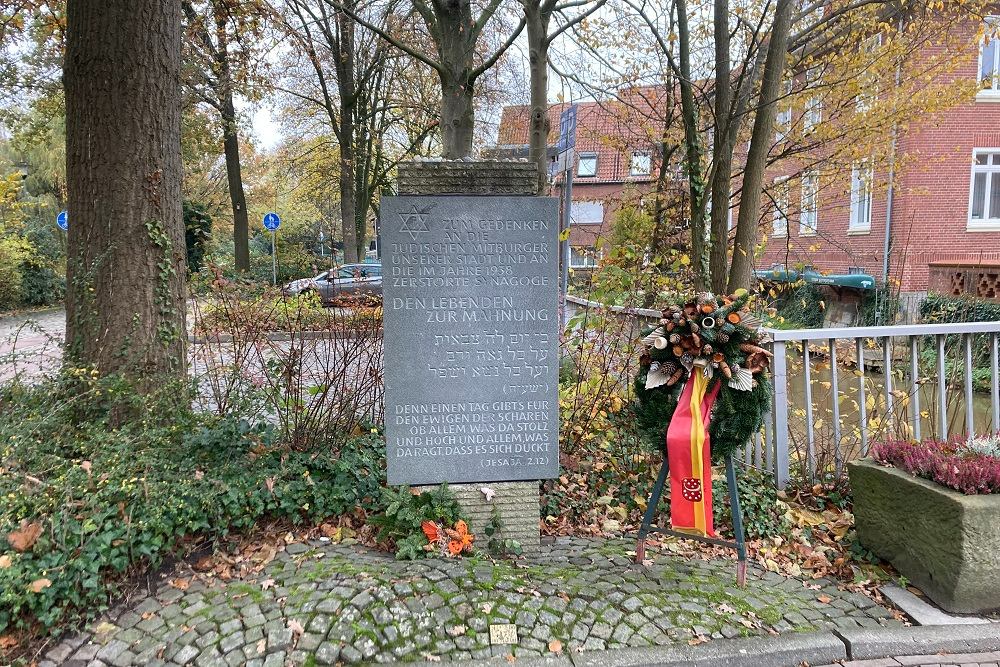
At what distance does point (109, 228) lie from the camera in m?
4.19

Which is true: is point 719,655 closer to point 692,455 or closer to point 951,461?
point 692,455

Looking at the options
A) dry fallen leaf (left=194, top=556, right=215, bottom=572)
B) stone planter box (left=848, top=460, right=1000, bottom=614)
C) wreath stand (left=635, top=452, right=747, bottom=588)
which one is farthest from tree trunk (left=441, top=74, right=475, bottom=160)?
stone planter box (left=848, top=460, right=1000, bottom=614)

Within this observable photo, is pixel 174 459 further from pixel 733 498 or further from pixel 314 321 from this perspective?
pixel 733 498

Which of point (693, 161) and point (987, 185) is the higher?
point (987, 185)

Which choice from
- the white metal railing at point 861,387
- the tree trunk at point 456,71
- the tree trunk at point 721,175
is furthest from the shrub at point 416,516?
the tree trunk at point 456,71

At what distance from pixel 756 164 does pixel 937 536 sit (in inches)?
184

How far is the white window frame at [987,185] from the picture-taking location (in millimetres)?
15781

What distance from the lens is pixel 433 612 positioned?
9.55 feet

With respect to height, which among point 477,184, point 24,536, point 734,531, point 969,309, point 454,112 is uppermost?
point 454,112

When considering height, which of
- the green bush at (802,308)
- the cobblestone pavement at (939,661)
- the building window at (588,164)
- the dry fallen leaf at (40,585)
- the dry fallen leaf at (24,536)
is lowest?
the cobblestone pavement at (939,661)

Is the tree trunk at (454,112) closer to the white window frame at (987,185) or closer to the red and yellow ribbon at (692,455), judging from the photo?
the red and yellow ribbon at (692,455)

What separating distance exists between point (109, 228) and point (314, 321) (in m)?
1.49

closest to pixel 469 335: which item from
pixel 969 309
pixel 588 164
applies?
pixel 969 309

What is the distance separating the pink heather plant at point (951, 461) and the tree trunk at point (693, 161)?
156 inches
